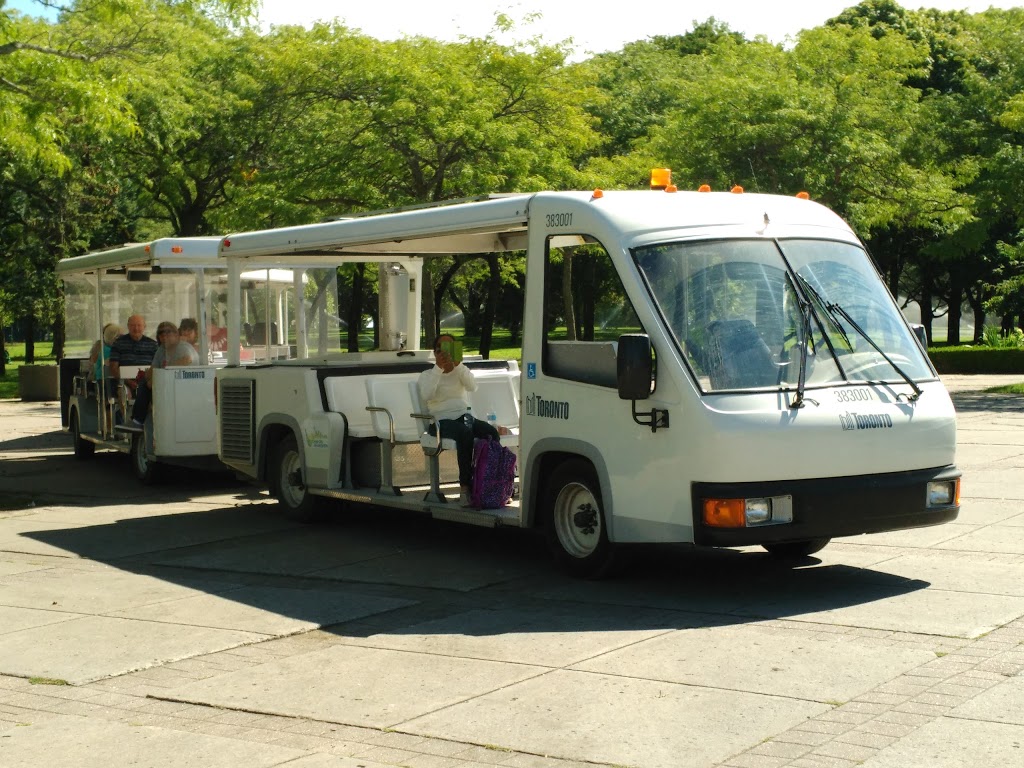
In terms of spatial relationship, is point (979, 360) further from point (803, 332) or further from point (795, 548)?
point (803, 332)

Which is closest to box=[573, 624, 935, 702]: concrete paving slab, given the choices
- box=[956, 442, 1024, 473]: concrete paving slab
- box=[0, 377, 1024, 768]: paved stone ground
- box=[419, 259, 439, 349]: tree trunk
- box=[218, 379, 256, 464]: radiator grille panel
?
box=[0, 377, 1024, 768]: paved stone ground

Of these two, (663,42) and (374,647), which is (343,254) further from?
(663,42)

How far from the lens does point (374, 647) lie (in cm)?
760

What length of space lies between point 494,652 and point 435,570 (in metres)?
2.60

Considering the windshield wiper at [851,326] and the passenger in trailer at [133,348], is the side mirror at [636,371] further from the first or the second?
the passenger in trailer at [133,348]

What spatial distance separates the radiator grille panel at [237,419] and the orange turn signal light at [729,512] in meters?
5.94

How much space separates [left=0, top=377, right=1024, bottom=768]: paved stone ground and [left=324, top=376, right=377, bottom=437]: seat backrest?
35.2 inches

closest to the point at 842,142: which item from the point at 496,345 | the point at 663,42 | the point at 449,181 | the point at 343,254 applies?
the point at 449,181

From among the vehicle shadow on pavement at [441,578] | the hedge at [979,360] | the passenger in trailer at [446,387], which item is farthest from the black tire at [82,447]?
Result: the hedge at [979,360]

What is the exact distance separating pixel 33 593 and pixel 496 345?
47090mm

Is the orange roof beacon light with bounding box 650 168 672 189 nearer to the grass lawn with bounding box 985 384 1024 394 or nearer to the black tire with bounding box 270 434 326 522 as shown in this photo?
the black tire with bounding box 270 434 326 522

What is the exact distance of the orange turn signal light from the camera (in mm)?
8102

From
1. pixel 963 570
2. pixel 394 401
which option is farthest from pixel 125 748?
pixel 394 401

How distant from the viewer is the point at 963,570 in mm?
9266
